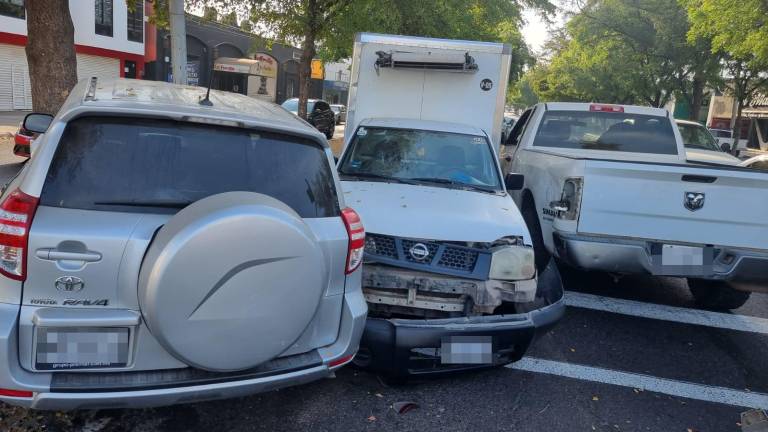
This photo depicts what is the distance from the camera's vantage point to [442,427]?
3441 millimetres

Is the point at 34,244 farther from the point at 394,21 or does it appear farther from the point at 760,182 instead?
the point at 394,21

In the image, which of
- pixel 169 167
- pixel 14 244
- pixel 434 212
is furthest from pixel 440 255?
pixel 14 244

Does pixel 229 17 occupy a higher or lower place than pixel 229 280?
higher

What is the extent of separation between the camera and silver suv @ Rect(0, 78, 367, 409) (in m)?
2.43

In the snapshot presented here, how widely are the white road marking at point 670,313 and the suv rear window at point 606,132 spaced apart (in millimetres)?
2267

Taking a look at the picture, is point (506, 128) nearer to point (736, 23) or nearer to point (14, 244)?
point (736, 23)

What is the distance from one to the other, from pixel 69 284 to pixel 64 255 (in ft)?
0.42

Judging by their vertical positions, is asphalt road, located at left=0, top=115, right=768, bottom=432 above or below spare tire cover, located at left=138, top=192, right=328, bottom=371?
below

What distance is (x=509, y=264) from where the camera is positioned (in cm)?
393

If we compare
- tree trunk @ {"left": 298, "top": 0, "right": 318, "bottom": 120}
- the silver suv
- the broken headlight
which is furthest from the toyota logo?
tree trunk @ {"left": 298, "top": 0, "right": 318, "bottom": 120}

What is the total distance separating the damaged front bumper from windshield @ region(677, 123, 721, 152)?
10.9m

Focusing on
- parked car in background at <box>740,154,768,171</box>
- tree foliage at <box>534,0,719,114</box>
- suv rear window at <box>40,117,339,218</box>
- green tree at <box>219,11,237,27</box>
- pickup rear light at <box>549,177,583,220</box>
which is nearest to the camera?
suv rear window at <box>40,117,339,218</box>

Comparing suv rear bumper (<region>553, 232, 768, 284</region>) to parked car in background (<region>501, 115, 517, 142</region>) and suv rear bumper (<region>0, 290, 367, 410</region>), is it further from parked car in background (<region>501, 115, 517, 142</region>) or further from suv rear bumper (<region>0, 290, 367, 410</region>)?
parked car in background (<region>501, 115, 517, 142</region>)

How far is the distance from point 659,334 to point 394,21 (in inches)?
361
